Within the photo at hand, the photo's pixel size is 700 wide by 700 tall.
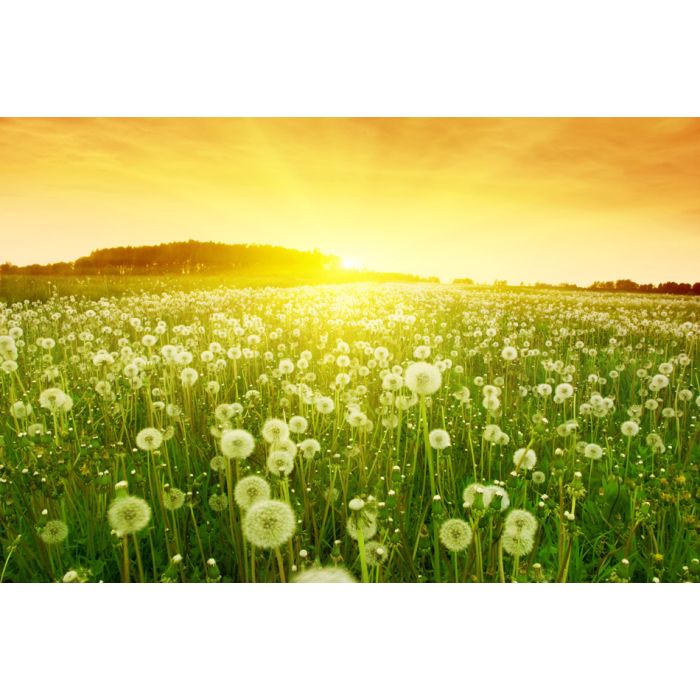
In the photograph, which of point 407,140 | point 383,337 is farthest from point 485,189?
point 383,337

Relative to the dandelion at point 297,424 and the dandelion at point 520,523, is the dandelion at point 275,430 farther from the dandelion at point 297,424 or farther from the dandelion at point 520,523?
the dandelion at point 520,523

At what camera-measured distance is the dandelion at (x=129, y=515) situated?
233cm

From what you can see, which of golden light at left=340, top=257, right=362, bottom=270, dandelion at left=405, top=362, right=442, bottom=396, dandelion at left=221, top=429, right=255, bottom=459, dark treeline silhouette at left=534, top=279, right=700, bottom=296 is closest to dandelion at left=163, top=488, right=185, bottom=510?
dandelion at left=221, top=429, right=255, bottom=459

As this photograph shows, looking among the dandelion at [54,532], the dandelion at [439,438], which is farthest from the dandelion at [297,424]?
the dandelion at [54,532]

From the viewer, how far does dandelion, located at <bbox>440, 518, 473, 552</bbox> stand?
2.46 m

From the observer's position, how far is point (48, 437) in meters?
2.50

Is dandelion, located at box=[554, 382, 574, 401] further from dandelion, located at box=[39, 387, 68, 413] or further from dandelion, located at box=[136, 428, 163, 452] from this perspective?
dandelion, located at box=[39, 387, 68, 413]

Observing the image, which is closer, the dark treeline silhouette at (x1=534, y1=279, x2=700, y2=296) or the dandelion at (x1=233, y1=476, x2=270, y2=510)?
the dandelion at (x1=233, y1=476, x2=270, y2=510)

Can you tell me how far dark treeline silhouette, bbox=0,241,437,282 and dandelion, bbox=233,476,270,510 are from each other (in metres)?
1.39

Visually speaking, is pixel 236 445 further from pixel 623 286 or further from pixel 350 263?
pixel 623 286

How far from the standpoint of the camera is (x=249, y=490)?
2.42 metres

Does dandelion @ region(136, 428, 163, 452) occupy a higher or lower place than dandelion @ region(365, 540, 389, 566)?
higher
